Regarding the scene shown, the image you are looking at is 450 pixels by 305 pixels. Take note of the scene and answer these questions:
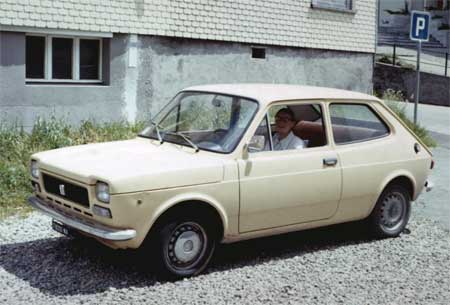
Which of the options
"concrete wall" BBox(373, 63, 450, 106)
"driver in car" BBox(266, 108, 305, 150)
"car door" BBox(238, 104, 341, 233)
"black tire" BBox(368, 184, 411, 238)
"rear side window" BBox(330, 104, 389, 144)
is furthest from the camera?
"concrete wall" BBox(373, 63, 450, 106)

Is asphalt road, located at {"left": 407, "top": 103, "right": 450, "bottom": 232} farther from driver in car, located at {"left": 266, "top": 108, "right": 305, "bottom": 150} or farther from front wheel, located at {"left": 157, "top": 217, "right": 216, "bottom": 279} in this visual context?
front wheel, located at {"left": 157, "top": 217, "right": 216, "bottom": 279}

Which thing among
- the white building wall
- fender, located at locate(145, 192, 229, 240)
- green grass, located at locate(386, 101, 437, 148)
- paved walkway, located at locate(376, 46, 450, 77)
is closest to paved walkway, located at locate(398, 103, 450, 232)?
green grass, located at locate(386, 101, 437, 148)

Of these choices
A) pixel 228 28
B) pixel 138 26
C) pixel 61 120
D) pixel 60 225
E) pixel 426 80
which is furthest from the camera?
pixel 426 80

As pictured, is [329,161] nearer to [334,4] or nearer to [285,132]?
[285,132]

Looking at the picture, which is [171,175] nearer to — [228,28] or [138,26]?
[138,26]

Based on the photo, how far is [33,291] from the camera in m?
5.46

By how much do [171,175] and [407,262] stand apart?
2407mm

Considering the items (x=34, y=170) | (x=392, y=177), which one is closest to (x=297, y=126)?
(x=392, y=177)

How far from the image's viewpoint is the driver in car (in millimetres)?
6668

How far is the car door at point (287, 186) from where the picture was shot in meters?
6.14

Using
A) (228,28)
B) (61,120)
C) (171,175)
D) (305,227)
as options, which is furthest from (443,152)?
(171,175)

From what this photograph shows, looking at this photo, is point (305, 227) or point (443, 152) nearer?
point (305, 227)

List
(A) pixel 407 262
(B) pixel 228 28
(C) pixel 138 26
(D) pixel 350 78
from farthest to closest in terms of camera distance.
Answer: (D) pixel 350 78 < (B) pixel 228 28 < (C) pixel 138 26 < (A) pixel 407 262

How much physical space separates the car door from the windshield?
199 mm
